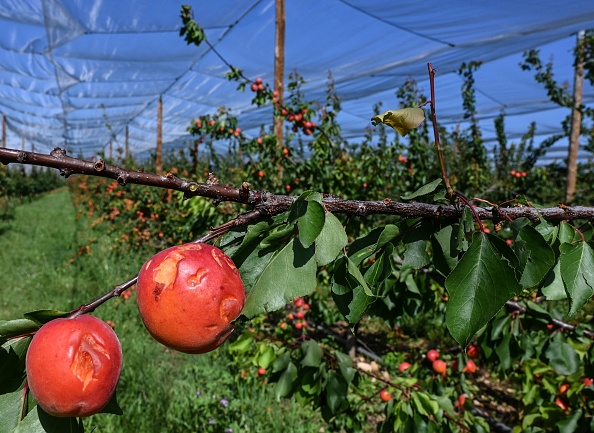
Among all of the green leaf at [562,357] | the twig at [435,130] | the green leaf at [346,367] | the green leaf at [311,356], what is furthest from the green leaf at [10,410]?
the green leaf at [562,357]

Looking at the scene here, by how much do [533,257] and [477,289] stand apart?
12cm

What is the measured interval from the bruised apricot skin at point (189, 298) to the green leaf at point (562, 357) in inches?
54.3

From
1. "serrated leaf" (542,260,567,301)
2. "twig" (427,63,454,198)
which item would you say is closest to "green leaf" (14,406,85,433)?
"twig" (427,63,454,198)

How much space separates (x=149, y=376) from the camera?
9.75 feet

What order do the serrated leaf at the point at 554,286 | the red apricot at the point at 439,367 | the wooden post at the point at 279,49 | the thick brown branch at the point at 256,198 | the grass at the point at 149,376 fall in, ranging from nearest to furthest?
the thick brown branch at the point at 256,198 < the serrated leaf at the point at 554,286 < the red apricot at the point at 439,367 < the grass at the point at 149,376 < the wooden post at the point at 279,49

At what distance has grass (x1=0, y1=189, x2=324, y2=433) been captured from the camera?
2484mm

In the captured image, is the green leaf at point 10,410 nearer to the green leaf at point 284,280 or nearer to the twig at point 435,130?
the green leaf at point 284,280

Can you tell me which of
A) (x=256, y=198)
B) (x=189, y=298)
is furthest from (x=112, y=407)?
(x=256, y=198)

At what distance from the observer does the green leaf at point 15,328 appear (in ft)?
1.83

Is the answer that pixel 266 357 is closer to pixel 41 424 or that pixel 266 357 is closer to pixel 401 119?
pixel 41 424

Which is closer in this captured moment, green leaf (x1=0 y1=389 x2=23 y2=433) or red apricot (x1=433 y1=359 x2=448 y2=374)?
green leaf (x1=0 y1=389 x2=23 y2=433)

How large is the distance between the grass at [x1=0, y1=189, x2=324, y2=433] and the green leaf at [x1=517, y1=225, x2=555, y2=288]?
3.76ft

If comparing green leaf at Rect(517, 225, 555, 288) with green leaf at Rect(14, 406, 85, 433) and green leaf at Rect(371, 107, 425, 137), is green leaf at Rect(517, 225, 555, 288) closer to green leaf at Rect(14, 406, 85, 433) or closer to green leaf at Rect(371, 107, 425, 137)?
green leaf at Rect(371, 107, 425, 137)

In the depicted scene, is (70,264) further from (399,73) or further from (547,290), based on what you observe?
(547,290)
